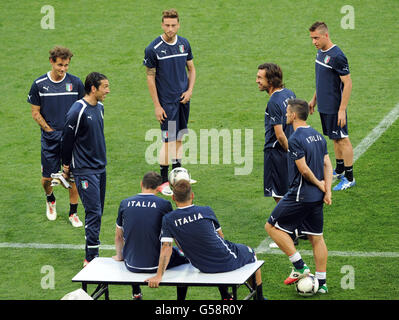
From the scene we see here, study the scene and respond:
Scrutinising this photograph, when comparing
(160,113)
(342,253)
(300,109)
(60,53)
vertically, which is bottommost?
(342,253)

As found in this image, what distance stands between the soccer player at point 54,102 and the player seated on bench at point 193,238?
3098 mm

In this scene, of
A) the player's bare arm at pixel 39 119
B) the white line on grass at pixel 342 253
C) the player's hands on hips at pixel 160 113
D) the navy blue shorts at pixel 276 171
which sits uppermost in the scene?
the player's bare arm at pixel 39 119

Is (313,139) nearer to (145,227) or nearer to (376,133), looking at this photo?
(145,227)

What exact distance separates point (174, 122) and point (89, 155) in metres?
2.91

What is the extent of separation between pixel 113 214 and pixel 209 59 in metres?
6.52

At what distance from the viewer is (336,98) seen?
12359 mm

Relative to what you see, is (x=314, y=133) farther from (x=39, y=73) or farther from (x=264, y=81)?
(x=39, y=73)

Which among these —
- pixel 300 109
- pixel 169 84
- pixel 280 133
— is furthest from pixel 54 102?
pixel 300 109

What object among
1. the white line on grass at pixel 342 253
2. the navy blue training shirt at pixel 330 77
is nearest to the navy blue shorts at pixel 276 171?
the white line on grass at pixel 342 253

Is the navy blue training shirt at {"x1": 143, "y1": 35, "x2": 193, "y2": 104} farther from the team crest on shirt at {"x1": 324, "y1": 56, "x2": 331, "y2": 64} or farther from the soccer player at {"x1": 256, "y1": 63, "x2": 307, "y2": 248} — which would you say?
the soccer player at {"x1": 256, "y1": 63, "x2": 307, "y2": 248}

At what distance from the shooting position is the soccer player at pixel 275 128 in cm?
1021

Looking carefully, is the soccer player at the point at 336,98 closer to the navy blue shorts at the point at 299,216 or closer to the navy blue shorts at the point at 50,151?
the navy blue shorts at the point at 299,216
